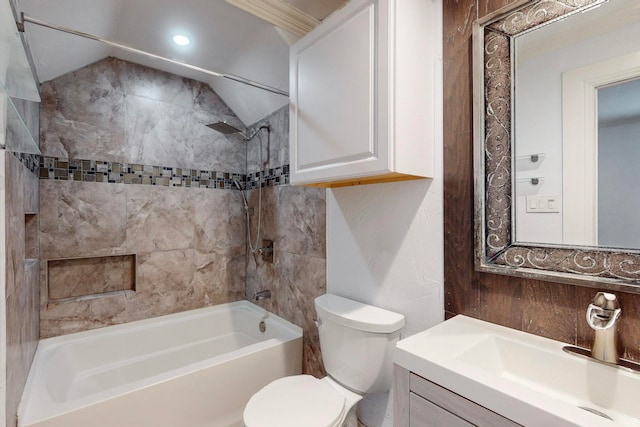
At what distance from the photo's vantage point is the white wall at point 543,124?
3.18 ft

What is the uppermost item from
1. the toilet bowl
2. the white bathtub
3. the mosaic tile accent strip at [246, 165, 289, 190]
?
the mosaic tile accent strip at [246, 165, 289, 190]

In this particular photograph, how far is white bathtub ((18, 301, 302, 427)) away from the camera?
1358mm

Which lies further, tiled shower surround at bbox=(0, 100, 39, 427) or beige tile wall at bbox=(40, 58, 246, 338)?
beige tile wall at bbox=(40, 58, 246, 338)

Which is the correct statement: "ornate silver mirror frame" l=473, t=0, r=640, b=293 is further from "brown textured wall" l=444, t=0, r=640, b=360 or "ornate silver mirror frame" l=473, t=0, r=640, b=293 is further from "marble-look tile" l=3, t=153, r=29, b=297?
"marble-look tile" l=3, t=153, r=29, b=297

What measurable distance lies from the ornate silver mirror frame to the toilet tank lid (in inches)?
17.6

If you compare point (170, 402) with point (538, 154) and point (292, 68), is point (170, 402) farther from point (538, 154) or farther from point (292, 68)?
point (538, 154)

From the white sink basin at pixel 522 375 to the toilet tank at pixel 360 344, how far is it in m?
0.30

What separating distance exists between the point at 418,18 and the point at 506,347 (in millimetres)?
1269

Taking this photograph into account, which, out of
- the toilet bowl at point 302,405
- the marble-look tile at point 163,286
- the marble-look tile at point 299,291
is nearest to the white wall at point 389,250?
the marble-look tile at point 299,291

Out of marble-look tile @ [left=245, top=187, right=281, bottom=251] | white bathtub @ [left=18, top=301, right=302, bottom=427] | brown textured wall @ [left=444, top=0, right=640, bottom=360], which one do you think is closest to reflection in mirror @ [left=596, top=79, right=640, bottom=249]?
brown textured wall @ [left=444, top=0, right=640, bottom=360]

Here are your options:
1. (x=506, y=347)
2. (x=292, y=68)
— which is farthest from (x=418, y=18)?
(x=506, y=347)

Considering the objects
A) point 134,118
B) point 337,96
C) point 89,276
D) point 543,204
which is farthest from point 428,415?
point 134,118

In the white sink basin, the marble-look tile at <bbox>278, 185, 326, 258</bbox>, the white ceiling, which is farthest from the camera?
the marble-look tile at <bbox>278, 185, 326, 258</bbox>

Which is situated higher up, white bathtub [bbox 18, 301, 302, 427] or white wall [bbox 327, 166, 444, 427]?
white wall [bbox 327, 166, 444, 427]
